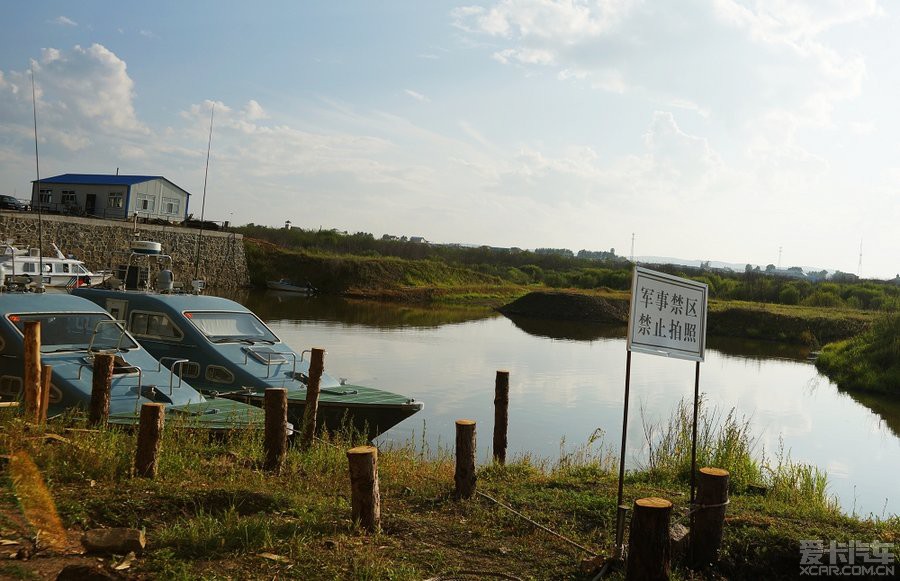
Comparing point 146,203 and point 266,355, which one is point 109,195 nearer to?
point 146,203

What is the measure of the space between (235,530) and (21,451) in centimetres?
266

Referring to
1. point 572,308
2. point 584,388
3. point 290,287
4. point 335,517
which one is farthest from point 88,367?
point 290,287

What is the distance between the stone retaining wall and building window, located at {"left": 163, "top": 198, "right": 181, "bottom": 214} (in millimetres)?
3657

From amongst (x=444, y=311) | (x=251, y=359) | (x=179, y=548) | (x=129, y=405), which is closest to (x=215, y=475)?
(x=179, y=548)

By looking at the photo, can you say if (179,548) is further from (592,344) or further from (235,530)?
(592,344)

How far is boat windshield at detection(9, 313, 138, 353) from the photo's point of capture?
35.3 ft

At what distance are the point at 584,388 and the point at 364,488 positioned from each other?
642 inches

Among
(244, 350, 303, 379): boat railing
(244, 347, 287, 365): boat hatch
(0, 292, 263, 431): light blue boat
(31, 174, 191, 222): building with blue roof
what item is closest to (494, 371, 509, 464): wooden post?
(0, 292, 263, 431): light blue boat

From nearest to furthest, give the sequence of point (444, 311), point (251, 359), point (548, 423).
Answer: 1. point (251, 359)
2. point (548, 423)
3. point (444, 311)

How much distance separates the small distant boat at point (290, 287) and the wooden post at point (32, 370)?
4579 centimetres

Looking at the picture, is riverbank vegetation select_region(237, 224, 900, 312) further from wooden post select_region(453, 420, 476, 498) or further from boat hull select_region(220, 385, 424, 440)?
wooden post select_region(453, 420, 476, 498)

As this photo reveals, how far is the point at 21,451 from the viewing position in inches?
272

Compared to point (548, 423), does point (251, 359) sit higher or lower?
higher

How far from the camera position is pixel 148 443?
686 cm
